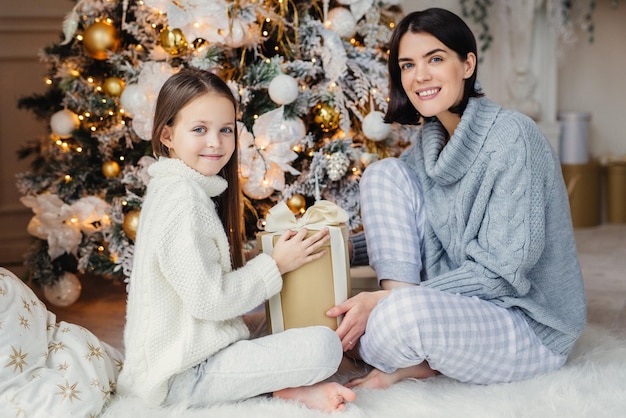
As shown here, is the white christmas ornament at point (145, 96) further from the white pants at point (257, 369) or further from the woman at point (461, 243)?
the white pants at point (257, 369)

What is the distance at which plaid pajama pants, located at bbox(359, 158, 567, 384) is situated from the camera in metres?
1.23

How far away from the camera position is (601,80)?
3.67m

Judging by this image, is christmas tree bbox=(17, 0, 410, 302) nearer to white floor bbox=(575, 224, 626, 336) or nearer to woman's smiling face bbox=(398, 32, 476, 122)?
woman's smiling face bbox=(398, 32, 476, 122)

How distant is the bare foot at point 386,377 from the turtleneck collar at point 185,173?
1.49 ft

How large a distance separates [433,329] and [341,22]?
3.16 ft

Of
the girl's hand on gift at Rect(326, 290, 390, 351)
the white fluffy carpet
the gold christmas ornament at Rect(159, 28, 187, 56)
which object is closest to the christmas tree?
the gold christmas ornament at Rect(159, 28, 187, 56)

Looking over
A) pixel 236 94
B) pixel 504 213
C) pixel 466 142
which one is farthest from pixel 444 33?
pixel 236 94

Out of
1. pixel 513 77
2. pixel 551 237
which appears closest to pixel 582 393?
pixel 551 237

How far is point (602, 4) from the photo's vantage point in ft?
11.9

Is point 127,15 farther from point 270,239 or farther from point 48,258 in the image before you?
point 270,239

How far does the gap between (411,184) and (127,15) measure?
3.31ft

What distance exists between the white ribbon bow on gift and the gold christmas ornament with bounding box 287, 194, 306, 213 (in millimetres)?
563

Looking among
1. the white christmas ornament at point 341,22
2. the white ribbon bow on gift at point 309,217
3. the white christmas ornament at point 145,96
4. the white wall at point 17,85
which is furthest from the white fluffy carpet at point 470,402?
the white wall at point 17,85

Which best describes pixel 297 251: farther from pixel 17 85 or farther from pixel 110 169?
pixel 17 85
